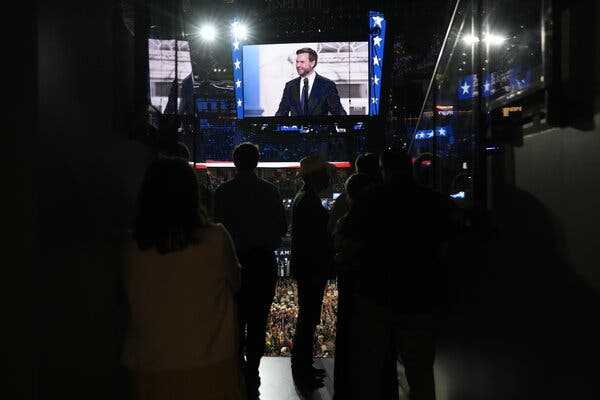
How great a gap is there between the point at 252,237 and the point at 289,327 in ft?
11.4

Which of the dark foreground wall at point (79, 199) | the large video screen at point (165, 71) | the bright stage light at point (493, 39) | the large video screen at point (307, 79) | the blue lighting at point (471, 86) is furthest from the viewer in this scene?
the large video screen at point (307, 79)

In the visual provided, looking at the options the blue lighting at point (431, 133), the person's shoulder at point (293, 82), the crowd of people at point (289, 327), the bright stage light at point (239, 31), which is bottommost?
the crowd of people at point (289, 327)

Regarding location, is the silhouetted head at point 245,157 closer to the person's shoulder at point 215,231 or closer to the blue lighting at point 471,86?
the blue lighting at point 471,86

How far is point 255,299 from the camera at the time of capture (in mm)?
4504

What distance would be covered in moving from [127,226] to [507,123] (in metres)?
2.08

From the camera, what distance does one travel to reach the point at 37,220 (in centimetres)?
194

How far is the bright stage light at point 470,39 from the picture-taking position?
3378 millimetres

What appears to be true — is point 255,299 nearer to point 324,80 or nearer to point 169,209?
point 169,209

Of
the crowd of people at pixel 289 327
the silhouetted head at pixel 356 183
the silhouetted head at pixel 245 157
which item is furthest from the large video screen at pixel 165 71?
the crowd of people at pixel 289 327

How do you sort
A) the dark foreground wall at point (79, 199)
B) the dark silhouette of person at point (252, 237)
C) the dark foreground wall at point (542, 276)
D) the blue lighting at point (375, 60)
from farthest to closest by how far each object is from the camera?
the blue lighting at point (375, 60)
the dark silhouette of person at point (252, 237)
the dark foreground wall at point (79, 199)
the dark foreground wall at point (542, 276)

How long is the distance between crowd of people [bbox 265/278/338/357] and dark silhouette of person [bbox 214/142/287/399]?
1479 mm

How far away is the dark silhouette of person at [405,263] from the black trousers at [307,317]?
1.49m

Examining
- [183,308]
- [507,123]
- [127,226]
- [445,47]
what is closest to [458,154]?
[445,47]

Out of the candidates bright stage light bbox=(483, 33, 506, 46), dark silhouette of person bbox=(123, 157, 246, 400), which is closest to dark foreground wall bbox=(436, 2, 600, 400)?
bright stage light bbox=(483, 33, 506, 46)
